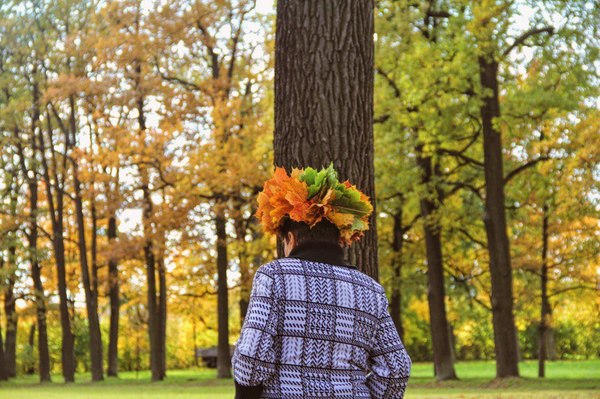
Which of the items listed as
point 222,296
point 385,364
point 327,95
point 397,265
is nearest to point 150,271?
point 222,296

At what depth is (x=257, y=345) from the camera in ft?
13.9

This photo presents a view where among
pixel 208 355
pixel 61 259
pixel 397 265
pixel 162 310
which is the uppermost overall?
pixel 61 259

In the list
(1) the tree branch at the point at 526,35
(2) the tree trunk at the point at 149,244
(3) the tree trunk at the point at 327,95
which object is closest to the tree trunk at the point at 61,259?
(2) the tree trunk at the point at 149,244

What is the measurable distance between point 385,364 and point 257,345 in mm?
711

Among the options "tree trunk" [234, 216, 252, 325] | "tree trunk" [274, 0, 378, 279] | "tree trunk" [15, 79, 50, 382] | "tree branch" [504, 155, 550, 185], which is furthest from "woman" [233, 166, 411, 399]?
"tree trunk" [15, 79, 50, 382]

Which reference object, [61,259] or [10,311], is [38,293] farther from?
[10,311]

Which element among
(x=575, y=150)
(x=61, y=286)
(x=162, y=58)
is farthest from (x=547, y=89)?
(x=61, y=286)

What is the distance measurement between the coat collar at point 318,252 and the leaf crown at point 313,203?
0.29 feet

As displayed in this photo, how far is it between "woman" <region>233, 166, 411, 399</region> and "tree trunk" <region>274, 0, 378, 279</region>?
190 centimetres

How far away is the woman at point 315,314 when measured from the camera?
4.28 metres

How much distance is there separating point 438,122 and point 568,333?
3535 centimetres

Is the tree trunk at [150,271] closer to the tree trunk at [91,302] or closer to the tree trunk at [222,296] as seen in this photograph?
the tree trunk at [222,296]

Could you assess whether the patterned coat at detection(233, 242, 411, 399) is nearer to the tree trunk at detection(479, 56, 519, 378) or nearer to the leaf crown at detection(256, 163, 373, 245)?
the leaf crown at detection(256, 163, 373, 245)

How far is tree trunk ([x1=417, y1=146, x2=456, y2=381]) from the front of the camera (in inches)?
1178
